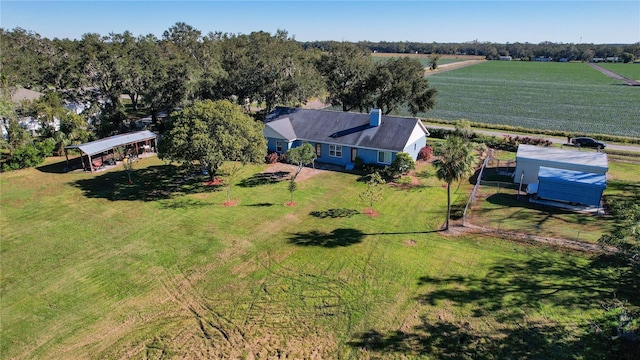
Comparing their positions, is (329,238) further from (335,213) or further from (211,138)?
(211,138)

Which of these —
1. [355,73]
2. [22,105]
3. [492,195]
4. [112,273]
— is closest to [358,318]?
[112,273]

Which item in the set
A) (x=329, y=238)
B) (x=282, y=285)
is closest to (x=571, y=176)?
(x=329, y=238)

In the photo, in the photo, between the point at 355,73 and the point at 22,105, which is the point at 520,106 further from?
the point at 22,105

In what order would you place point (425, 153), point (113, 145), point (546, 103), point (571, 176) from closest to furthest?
point (571, 176), point (113, 145), point (425, 153), point (546, 103)

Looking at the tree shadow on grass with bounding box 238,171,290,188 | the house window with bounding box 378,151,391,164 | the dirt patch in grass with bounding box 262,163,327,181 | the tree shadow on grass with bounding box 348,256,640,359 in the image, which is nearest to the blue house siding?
the dirt patch in grass with bounding box 262,163,327,181

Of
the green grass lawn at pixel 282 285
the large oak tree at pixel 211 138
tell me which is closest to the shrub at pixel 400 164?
the green grass lawn at pixel 282 285

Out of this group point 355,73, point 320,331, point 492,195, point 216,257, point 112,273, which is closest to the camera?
point 320,331

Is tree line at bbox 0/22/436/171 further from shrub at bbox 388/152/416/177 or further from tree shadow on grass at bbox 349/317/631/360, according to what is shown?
tree shadow on grass at bbox 349/317/631/360
